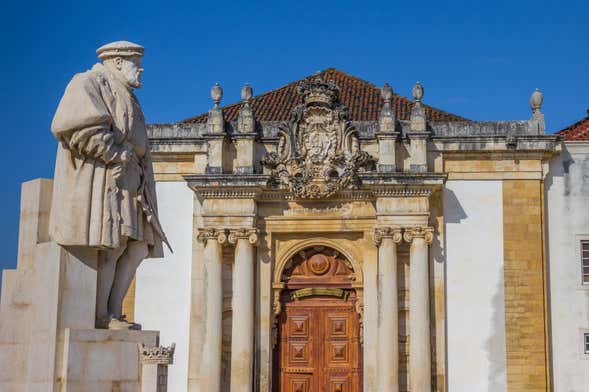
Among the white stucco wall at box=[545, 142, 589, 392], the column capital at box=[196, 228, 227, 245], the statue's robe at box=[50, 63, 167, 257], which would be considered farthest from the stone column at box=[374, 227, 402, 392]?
the statue's robe at box=[50, 63, 167, 257]

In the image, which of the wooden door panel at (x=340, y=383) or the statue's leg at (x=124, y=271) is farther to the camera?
the wooden door panel at (x=340, y=383)

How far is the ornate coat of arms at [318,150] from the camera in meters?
20.3

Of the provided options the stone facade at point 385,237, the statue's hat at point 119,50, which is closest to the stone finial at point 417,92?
the stone facade at point 385,237

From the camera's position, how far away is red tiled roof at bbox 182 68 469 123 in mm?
22938

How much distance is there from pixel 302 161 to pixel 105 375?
43.4ft

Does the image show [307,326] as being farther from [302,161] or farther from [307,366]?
[302,161]

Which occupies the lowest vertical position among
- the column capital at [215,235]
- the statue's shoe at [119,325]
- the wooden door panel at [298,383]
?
the wooden door panel at [298,383]

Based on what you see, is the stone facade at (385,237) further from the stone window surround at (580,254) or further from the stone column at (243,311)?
the stone window surround at (580,254)

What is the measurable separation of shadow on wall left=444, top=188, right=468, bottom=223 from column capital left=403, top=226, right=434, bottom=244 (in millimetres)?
706

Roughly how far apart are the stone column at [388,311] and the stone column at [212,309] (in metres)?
3.19

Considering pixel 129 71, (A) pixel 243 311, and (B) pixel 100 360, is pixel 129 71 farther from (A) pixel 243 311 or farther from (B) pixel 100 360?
(A) pixel 243 311

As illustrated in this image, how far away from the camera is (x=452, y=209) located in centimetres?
2058

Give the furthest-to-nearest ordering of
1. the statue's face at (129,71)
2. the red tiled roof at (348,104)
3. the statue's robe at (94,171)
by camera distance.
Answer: the red tiled roof at (348,104) < the statue's face at (129,71) < the statue's robe at (94,171)

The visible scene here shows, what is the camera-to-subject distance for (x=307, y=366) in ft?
67.7
